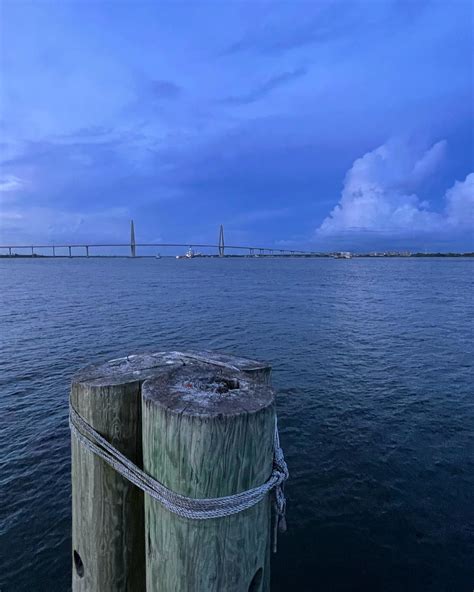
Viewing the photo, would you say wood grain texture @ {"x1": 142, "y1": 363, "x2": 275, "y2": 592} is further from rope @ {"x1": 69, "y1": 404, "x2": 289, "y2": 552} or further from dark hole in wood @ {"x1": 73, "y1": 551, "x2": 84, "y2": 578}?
dark hole in wood @ {"x1": 73, "y1": 551, "x2": 84, "y2": 578}

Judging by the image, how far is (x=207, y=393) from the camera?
236 centimetres

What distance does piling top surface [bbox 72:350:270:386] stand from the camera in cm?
264

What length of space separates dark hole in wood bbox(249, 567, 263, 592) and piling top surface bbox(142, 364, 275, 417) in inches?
47.1

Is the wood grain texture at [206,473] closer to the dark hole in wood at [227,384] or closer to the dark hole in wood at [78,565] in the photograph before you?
the dark hole in wood at [227,384]

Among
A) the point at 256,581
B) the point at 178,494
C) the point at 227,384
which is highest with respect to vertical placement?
the point at 227,384

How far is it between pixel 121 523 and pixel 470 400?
10789 mm

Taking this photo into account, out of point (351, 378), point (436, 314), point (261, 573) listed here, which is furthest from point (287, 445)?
point (436, 314)

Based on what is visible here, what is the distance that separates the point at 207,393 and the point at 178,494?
0.60m

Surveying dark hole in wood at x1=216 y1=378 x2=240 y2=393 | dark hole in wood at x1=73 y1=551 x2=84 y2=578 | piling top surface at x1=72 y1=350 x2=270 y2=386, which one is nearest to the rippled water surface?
dark hole in wood at x1=73 y1=551 x2=84 y2=578

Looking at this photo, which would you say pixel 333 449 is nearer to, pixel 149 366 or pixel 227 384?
pixel 227 384

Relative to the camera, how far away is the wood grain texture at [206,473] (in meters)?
2.09

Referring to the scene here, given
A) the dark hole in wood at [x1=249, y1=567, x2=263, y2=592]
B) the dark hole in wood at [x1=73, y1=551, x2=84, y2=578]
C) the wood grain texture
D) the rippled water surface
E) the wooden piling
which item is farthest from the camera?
the rippled water surface

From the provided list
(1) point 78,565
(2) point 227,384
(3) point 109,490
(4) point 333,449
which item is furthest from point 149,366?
(4) point 333,449

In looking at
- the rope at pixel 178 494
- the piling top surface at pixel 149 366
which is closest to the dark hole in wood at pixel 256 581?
the rope at pixel 178 494
